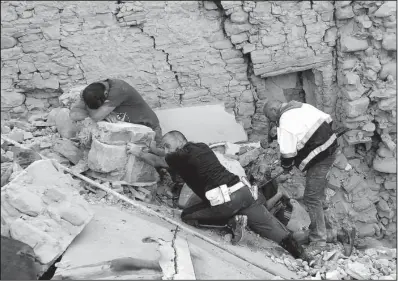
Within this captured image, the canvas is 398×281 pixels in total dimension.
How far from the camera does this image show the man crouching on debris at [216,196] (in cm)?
503

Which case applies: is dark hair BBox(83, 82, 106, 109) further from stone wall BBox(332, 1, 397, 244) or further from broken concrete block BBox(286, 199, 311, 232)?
stone wall BBox(332, 1, 397, 244)

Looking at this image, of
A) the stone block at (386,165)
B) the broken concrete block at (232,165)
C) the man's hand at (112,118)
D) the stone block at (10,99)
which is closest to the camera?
the man's hand at (112,118)

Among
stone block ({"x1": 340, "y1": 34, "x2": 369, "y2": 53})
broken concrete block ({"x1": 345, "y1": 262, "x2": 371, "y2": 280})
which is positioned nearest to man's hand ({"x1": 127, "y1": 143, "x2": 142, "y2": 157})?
broken concrete block ({"x1": 345, "y1": 262, "x2": 371, "y2": 280})

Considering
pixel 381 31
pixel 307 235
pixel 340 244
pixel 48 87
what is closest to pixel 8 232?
pixel 48 87

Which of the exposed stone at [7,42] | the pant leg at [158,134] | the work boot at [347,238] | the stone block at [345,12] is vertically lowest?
the work boot at [347,238]

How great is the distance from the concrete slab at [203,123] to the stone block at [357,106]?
4.68 feet

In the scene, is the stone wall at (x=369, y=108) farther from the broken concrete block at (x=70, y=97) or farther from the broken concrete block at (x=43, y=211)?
the broken concrete block at (x=43, y=211)

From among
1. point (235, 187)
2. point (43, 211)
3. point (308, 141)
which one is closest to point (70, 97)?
point (43, 211)

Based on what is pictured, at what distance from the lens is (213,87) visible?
6727mm

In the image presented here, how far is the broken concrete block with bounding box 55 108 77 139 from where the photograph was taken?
596 cm

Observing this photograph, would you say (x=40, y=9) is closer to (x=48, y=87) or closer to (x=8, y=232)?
(x=48, y=87)

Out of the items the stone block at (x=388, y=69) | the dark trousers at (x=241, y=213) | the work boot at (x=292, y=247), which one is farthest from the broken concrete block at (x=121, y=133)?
the stone block at (x=388, y=69)

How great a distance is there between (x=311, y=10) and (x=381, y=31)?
912 millimetres

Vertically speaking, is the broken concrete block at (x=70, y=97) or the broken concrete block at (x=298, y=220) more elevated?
the broken concrete block at (x=70, y=97)
